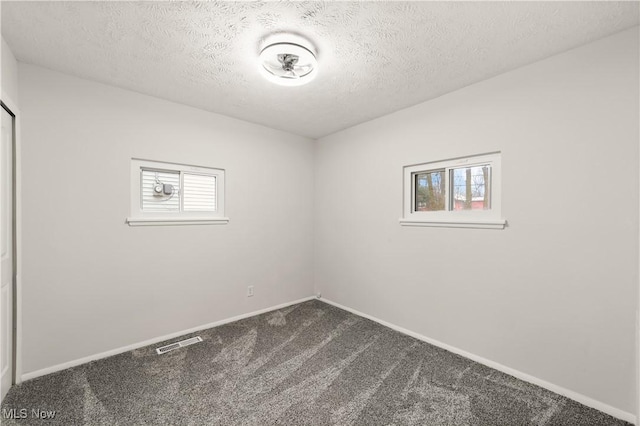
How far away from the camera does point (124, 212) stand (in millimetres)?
2562

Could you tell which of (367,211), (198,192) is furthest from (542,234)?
(198,192)

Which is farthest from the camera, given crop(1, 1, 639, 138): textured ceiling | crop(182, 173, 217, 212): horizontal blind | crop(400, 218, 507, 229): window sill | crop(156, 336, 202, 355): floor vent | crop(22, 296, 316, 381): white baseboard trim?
crop(182, 173, 217, 212): horizontal blind

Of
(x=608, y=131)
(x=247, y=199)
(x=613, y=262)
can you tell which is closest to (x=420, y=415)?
(x=613, y=262)

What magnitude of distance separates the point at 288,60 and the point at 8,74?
1937 mm

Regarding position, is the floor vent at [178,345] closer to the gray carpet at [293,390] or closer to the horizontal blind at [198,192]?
the gray carpet at [293,390]

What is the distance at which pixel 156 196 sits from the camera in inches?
111

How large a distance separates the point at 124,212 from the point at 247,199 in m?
1.30

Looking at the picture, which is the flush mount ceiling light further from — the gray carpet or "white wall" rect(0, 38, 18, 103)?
the gray carpet

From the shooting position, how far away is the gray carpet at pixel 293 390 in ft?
5.74

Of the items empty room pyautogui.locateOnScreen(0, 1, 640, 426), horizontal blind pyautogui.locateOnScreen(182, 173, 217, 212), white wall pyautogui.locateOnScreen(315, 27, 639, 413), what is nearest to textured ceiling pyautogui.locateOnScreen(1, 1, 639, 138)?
empty room pyautogui.locateOnScreen(0, 1, 640, 426)

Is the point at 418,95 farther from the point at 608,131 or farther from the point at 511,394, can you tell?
the point at 511,394

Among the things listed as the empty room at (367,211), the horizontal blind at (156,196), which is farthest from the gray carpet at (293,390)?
the horizontal blind at (156,196)

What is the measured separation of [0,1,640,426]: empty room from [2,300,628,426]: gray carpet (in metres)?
0.02

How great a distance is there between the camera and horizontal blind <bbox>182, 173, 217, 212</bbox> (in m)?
3.04
